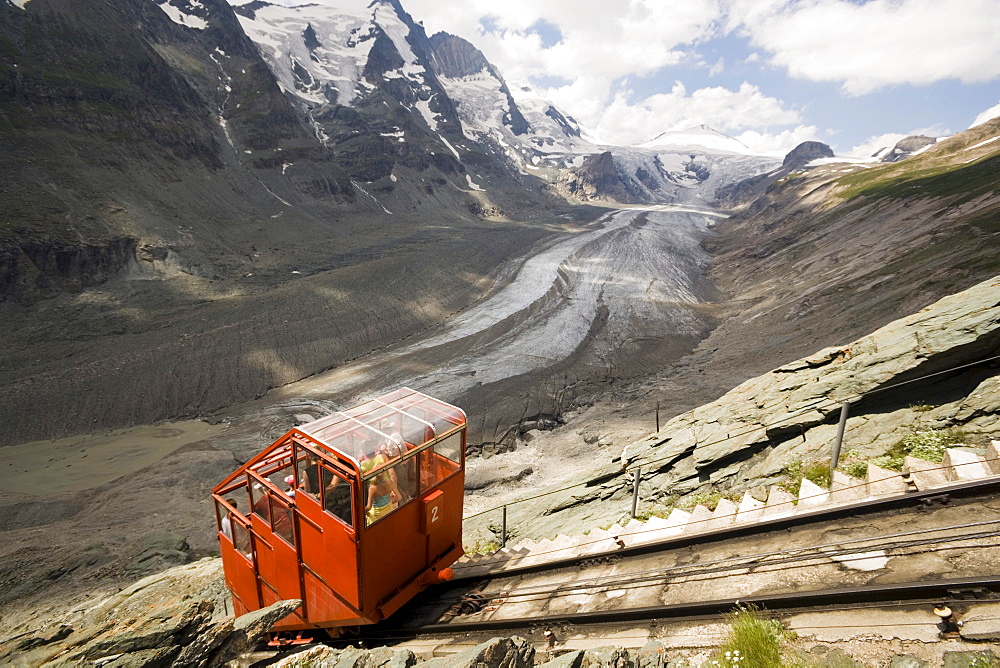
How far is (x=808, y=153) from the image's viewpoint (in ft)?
519

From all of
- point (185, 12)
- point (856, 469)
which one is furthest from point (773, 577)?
point (185, 12)

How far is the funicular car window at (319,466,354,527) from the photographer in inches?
269

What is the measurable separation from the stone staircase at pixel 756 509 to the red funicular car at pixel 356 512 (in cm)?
155

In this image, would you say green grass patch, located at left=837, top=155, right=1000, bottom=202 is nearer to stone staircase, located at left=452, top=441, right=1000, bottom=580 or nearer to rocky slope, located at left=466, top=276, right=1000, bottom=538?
rocky slope, located at left=466, top=276, right=1000, bottom=538

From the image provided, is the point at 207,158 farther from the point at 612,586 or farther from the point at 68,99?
the point at 612,586

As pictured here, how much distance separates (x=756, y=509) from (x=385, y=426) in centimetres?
559

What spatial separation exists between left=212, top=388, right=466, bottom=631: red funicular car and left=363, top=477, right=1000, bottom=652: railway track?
1039 millimetres

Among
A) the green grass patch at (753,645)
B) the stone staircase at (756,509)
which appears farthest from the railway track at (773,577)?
the green grass patch at (753,645)

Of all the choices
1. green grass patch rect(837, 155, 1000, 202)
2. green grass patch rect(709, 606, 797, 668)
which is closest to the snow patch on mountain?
green grass patch rect(837, 155, 1000, 202)

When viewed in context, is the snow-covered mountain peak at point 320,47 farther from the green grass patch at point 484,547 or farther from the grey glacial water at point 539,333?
the green grass patch at point 484,547

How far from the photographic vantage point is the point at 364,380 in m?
27.2

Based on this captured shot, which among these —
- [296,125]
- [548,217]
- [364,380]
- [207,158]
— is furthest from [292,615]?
[548,217]

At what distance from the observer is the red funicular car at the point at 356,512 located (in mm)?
6871

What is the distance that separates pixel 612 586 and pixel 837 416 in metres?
4.96
